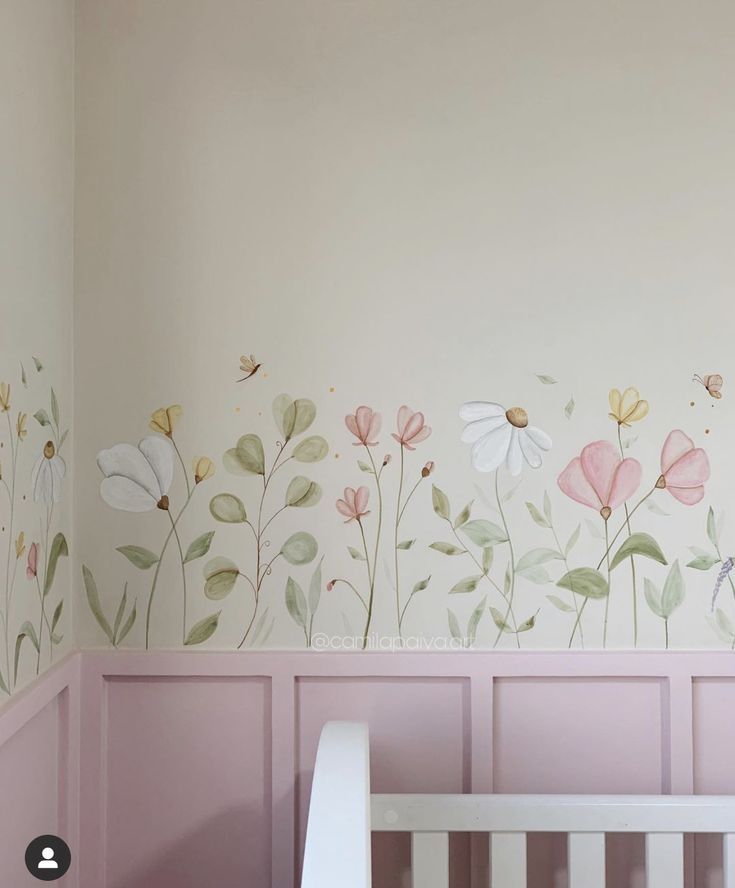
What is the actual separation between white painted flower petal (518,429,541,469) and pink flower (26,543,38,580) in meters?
0.81

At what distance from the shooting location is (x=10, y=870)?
1109 millimetres

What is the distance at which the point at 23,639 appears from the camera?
1151 millimetres

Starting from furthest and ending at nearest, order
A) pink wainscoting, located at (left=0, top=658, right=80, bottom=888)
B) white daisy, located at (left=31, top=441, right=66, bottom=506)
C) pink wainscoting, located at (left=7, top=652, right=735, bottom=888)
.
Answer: pink wainscoting, located at (left=7, top=652, right=735, bottom=888) → white daisy, located at (left=31, top=441, right=66, bottom=506) → pink wainscoting, located at (left=0, top=658, right=80, bottom=888)

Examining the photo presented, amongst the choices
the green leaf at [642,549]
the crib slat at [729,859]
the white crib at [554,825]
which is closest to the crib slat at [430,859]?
the white crib at [554,825]

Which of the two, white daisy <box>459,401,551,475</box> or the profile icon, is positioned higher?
white daisy <box>459,401,551,475</box>

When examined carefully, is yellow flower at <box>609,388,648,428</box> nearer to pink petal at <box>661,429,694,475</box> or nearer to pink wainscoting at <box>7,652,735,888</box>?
pink petal at <box>661,429,694,475</box>

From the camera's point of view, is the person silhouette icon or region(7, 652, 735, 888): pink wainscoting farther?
region(7, 652, 735, 888): pink wainscoting

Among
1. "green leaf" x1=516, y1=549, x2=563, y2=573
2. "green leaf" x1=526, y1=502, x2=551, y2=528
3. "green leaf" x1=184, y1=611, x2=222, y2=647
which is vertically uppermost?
"green leaf" x1=526, y1=502, x2=551, y2=528

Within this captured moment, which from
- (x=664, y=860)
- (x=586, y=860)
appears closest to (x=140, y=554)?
(x=586, y=860)

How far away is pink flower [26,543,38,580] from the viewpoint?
1186 millimetres

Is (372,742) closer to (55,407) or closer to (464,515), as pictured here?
(464,515)

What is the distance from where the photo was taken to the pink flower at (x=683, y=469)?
4.54 ft

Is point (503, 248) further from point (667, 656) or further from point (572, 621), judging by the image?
point (667, 656)

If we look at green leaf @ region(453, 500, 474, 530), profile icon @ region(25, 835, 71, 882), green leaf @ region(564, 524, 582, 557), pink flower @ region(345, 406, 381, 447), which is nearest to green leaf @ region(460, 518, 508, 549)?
green leaf @ region(453, 500, 474, 530)
